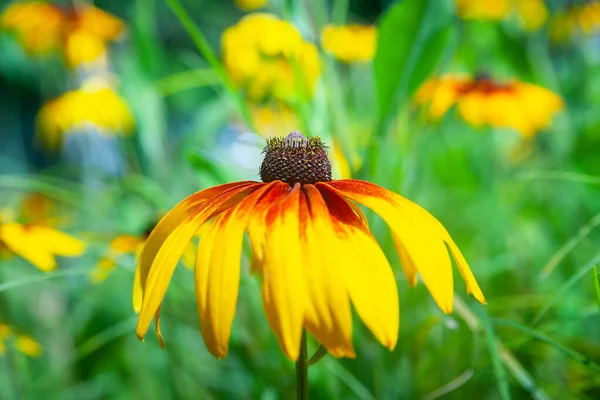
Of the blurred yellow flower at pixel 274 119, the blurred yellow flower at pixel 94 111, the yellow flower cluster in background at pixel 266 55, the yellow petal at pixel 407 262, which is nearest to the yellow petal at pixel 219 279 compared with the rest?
the yellow petal at pixel 407 262

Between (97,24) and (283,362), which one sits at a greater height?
(97,24)

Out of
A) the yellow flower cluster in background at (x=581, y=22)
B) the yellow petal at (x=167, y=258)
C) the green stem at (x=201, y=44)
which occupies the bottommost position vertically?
the yellow petal at (x=167, y=258)

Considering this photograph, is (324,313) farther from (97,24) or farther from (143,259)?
(97,24)

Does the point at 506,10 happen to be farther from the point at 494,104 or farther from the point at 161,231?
the point at 161,231

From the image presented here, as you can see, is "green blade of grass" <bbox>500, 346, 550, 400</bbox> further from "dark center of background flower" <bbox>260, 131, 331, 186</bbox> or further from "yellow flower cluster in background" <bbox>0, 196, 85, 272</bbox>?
"yellow flower cluster in background" <bbox>0, 196, 85, 272</bbox>

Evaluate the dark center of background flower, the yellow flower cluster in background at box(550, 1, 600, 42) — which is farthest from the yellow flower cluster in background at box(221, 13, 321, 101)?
the yellow flower cluster in background at box(550, 1, 600, 42)

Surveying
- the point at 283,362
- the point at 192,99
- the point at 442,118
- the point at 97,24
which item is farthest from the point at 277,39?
the point at 192,99

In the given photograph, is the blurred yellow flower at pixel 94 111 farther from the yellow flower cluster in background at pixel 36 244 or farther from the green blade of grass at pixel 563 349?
the green blade of grass at pixel 563 349

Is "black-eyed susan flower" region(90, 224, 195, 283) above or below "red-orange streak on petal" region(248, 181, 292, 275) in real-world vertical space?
above
